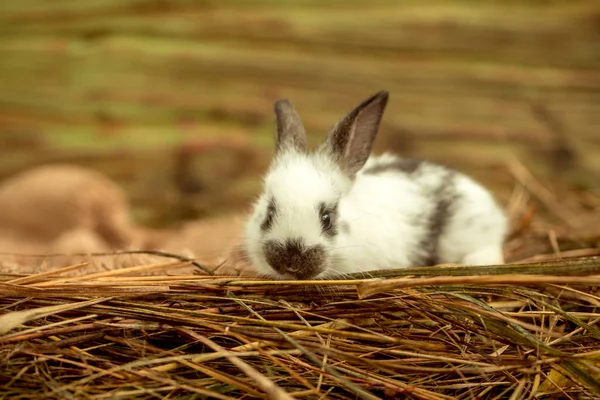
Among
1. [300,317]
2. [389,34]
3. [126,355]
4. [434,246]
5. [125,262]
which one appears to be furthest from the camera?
→ [389,34]

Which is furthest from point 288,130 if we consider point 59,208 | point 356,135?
point 59,208

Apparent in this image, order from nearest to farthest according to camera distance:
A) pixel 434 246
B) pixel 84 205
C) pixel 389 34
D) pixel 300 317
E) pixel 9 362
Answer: pixel 9 362
pixel 300 317
pixel 434 246
pixel 84 205
pixel 389 34

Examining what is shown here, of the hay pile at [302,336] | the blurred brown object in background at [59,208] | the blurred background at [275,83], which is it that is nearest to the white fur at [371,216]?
the hay pile at [302,336]

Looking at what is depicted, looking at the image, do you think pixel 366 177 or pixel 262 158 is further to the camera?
pixel 262 158

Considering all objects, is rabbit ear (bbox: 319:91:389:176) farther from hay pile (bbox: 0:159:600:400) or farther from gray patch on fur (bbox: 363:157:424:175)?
hay pile (bbox: 0:159:600:400)

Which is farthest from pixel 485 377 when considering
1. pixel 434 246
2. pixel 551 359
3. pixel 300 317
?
pixel 434 246

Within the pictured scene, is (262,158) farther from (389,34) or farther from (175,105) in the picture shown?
(389,34)

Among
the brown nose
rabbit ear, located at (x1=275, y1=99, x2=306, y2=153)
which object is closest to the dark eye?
the brown nose

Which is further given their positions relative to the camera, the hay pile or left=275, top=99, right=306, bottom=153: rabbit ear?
left=275, top=99, right=306, bottom=153: rabbit ear
